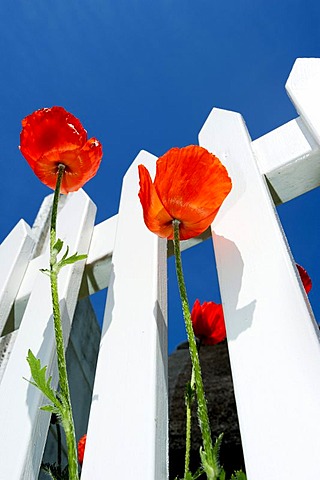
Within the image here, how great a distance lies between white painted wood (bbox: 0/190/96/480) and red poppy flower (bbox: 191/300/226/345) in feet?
0.86

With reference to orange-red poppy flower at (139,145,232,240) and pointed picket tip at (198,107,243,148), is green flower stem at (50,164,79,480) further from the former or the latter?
pointed picket tip at (198,107,243,148)

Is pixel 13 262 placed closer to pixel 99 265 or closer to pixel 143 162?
pixel 99 265

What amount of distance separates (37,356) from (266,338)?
0.46 m

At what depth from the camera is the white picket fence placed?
563 mm

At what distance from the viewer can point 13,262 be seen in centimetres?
117

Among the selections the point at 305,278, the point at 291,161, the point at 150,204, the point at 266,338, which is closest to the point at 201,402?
the point at 266,338

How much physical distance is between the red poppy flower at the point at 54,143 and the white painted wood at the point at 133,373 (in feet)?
0.77

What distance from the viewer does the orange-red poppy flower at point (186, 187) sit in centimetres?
60

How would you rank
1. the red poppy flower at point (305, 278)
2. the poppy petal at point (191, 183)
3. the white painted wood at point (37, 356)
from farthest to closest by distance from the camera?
the red poppy flower at point (305, 278) < the white painted wood at point (37, 356) < the poppy petal at point (191, 183)

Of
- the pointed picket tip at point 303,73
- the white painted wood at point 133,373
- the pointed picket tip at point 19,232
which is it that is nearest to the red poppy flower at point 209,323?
the white painted wood at point 133,373

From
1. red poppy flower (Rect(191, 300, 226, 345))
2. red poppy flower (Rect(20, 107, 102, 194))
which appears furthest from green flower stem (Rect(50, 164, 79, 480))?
red poppy flower (Rect(191, 300, 226, 345))

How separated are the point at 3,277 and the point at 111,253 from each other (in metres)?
0.31

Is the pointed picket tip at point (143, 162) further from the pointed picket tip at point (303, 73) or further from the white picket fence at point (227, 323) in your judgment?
the pointed picket tip at point (303, 73)

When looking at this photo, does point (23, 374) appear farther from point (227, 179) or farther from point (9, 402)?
point (227, 179)
